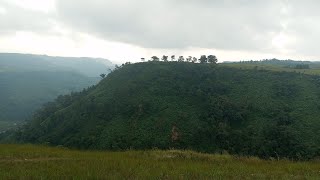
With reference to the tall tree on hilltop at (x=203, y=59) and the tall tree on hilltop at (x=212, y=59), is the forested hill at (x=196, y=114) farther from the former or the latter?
the tall tree on hilltop at (x=212, y=59)

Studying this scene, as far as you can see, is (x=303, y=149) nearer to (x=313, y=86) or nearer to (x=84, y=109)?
(x=313, y=86)

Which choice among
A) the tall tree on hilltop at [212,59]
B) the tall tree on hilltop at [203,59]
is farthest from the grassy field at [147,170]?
the tall tree on hilltop at [212,59]

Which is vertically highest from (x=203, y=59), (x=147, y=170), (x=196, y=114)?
(x=147, y=170)

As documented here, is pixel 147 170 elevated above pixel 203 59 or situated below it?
above

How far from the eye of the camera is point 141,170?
33.7ft

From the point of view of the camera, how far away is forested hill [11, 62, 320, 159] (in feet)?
260

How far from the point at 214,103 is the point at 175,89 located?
44.9 ft

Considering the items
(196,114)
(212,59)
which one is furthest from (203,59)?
(196,114)

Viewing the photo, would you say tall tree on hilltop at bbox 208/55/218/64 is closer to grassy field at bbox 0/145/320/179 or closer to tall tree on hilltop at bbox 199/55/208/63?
tall tree on hilltop at bbox 199/55/208/63

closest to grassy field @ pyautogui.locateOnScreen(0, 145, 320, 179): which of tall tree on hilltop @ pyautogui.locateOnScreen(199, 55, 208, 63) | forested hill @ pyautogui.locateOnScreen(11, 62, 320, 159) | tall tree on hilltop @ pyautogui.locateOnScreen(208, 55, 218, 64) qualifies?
forested hill @ pyautogui.locateOnScreen(11, 62, 320, 159)

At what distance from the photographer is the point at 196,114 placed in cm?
9425

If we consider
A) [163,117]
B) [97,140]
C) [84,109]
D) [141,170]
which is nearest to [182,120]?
[163,117]

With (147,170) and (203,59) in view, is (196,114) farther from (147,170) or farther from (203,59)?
(147,170)

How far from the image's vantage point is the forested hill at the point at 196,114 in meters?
79.4
